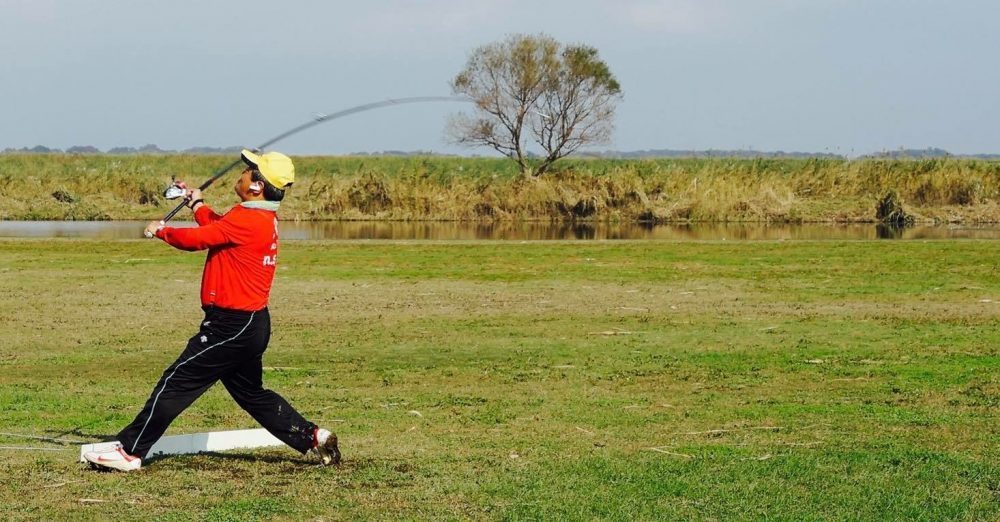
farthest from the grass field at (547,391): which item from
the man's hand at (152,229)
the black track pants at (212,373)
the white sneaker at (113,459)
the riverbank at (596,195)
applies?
the riverbank at (596,195)

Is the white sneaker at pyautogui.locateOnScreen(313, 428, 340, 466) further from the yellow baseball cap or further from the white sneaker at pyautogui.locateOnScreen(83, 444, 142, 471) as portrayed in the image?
the yellow baseball cap

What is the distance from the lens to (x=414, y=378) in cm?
1558

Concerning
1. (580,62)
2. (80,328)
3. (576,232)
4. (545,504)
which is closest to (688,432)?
(545,504)

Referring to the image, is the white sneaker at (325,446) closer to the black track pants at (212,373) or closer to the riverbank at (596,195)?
the black track pants at (212,373)

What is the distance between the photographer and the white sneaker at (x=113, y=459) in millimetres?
9781

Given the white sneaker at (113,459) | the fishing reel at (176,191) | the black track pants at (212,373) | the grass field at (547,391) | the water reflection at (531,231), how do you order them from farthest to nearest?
the water reflection at (531,231)
the fishing reel at (176,191)
the black track pants at (212,373)
the white sneaker at (113,459)
the grass field at (547,391)

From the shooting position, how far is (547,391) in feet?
47.7

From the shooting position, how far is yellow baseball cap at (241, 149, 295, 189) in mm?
10102

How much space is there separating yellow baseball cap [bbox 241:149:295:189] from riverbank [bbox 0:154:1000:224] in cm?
4905

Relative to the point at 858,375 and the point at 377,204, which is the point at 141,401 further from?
the point at 377,204

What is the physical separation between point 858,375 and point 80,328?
10902 millimetres

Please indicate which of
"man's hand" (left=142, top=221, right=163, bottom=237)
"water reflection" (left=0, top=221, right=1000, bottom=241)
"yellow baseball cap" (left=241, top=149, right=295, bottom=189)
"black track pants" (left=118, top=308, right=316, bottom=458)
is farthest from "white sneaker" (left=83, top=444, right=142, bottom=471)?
"water reflection" (left=0, top=221, right=1000, bottom=241)

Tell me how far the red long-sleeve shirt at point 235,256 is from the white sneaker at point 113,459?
3.87 feet

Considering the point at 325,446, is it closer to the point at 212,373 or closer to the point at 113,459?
the point at 212,373
